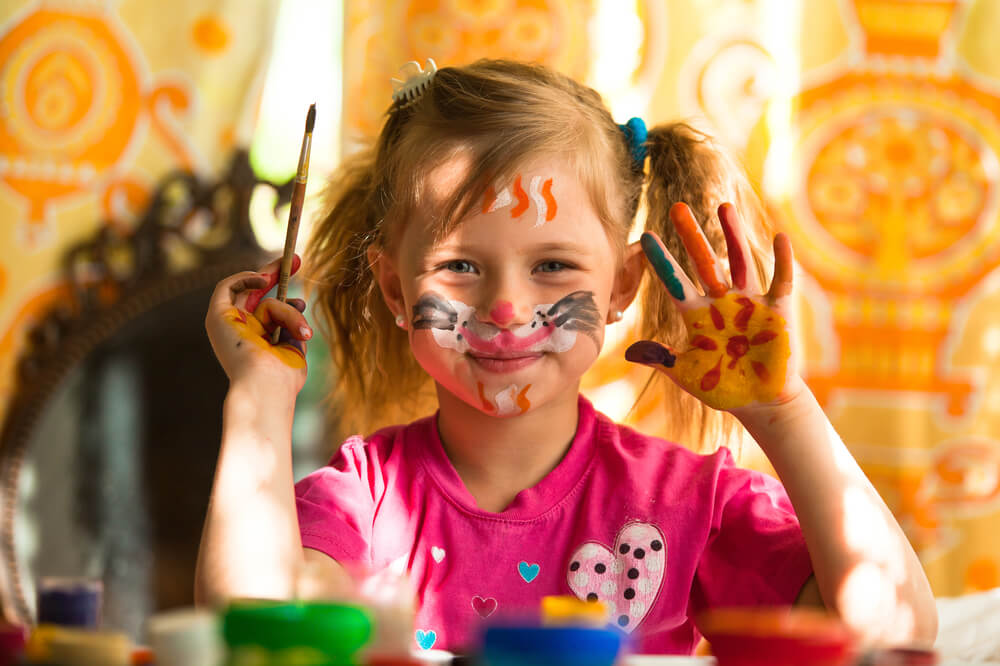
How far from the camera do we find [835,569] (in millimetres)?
918

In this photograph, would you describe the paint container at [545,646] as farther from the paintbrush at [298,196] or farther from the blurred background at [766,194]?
the blurred background at [766,194]

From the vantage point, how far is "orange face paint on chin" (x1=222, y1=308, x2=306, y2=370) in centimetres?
105

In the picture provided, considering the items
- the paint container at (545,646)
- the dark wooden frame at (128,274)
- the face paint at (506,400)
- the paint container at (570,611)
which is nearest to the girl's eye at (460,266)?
the face paint at (506,400)

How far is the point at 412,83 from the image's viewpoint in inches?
47.1

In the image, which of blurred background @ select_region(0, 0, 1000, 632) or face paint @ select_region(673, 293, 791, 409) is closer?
face paint @ select_region(673, 293, 791, 409)

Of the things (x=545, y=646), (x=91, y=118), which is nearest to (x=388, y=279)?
(x=545, y=646)

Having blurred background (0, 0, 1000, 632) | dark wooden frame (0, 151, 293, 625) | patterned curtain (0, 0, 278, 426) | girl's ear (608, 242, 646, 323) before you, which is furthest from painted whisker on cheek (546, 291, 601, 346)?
patterned curtain (0, 0, 278, 426)

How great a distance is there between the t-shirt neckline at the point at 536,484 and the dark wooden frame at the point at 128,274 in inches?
47.1

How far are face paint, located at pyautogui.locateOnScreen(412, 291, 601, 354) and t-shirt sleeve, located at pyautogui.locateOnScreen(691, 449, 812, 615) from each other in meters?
0.21

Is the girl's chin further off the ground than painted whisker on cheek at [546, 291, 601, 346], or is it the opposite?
painted whisker on cheek at [546, 291, 601, 346]

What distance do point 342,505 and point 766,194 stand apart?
132 cm

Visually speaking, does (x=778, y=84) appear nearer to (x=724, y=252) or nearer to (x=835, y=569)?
(x=724, y=252)

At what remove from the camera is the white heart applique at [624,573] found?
41.3 inches

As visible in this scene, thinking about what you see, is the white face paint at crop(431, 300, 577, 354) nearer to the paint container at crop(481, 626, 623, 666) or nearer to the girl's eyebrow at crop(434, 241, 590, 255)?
the girl's eyebrow at crop(434, 241, 590, 255)
